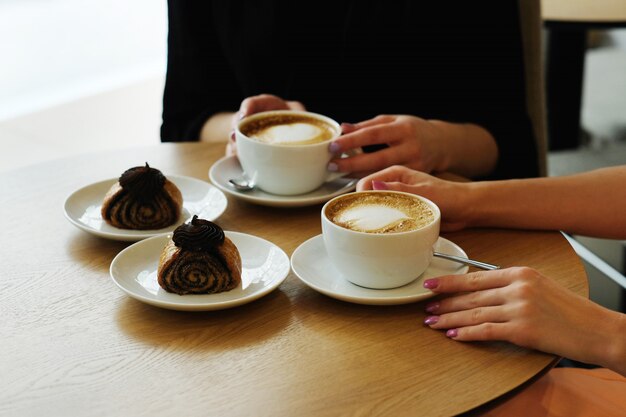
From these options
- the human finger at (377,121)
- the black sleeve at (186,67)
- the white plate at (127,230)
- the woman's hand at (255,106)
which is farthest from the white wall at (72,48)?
the human finger at (377,121)

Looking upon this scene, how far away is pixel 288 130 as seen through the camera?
1.33m

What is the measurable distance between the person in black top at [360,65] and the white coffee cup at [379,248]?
0.61 metres

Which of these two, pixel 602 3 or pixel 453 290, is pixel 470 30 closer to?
pixel 453 290

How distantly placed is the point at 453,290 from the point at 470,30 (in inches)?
35.9

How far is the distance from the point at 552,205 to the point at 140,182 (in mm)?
635

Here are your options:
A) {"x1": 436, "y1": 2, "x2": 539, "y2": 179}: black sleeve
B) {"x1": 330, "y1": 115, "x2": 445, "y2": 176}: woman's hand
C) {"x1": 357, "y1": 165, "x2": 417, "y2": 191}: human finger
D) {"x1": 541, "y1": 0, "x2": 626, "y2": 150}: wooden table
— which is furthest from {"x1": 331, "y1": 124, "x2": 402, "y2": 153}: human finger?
{"x1": 541, "y1": 0, "x2": 626, "y2": 150}: wooden table

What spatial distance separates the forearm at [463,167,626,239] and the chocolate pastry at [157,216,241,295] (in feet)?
1.34

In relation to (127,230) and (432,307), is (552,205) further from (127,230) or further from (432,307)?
(127,230)

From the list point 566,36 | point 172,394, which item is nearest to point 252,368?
point 172,394

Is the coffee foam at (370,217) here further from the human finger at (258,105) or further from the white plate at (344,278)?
the human finger at (258,105)

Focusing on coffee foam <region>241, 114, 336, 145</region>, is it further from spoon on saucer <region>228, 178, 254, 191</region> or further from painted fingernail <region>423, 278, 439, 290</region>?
painted fingernail <region>423, 278, 439, 290</region>

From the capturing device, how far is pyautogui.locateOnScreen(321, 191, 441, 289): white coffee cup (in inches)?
37.5

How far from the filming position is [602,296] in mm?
2227

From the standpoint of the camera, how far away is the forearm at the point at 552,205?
1184 mm
